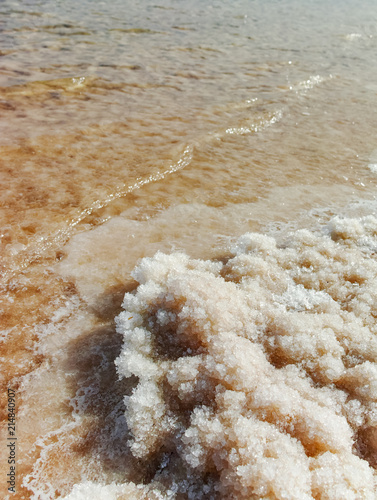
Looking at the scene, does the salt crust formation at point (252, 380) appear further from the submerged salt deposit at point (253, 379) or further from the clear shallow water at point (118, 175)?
the clear shallow water at point (118, 175)

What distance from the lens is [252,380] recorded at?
1.40m

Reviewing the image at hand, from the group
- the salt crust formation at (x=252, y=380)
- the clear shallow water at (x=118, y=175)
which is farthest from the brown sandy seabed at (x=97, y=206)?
the salt crust formation at (x=252, y=380)

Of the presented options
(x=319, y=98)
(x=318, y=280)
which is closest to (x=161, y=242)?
(x=318, y=280)

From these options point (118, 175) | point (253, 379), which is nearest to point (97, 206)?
point (118, 175)

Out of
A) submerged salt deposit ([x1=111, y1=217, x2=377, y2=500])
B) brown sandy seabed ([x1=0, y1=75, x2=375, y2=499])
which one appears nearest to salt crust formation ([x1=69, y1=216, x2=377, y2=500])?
submerged salt deposit ([x1=111, y1=217, x2=377, y2=500])

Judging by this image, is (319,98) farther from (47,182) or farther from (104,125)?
(47,182)

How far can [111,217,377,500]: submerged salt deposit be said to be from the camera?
1.21 metres

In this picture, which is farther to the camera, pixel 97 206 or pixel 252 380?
pixel 97 206

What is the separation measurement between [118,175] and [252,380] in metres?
2.31

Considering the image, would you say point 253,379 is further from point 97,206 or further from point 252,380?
point 97,206

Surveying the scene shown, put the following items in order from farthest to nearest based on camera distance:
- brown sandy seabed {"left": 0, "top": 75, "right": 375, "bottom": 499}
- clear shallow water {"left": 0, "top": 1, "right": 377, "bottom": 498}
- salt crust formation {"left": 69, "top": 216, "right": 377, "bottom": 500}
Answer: clear shallow water {"left": 0, "top": 1, "right": 377, "bottom": 498} < brown sandy seabed {"left": 0, "top": 75, "right": 375, "bottom": 499} < salt crust formation {"left": 69, "top": 216, "right": 377, "bottom": 500}

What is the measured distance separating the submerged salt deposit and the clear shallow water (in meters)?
0.19

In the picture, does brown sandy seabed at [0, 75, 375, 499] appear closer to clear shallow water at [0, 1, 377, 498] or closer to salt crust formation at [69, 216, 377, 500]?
clear shallow water at [0, 1, 377, 498]

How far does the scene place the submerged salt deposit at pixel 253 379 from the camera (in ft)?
3.98
